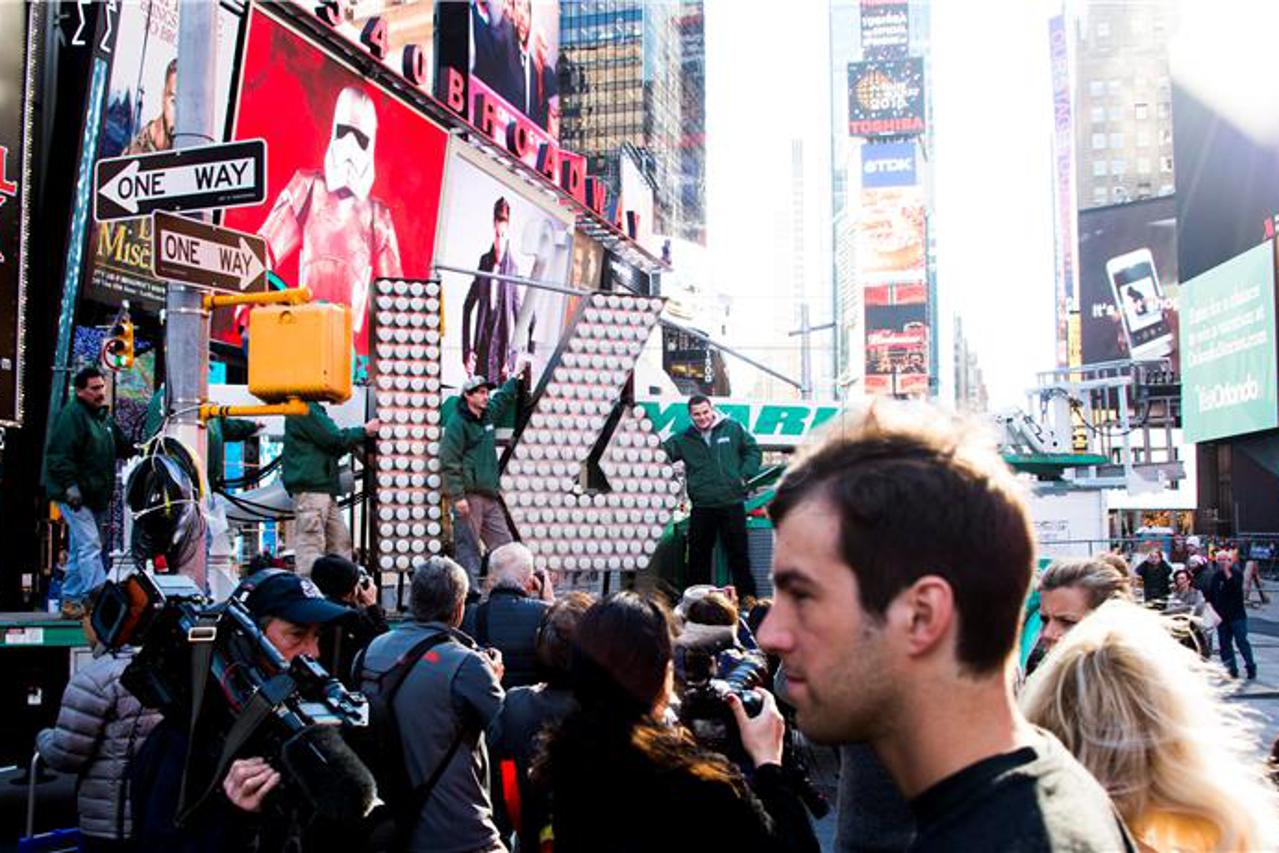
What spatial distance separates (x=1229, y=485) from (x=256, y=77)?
173 feet

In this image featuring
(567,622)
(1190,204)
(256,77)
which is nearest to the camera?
(567,622)

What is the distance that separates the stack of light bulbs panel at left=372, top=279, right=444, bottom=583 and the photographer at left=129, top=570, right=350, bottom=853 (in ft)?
18.3

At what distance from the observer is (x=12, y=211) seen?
1148 centimetres

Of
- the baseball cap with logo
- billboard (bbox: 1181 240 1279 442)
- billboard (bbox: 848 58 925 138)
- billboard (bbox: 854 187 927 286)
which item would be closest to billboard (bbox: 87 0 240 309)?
the baseball cap with logo

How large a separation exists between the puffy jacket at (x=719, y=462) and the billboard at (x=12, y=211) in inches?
246

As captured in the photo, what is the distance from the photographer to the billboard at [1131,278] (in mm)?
67500

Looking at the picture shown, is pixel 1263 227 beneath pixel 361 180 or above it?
above

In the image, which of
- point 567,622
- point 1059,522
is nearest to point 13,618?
point 567,622

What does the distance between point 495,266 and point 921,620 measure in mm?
27624

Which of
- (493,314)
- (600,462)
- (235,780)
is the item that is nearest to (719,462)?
(600,462)

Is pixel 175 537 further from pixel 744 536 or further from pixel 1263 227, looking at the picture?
pixel 1263 227

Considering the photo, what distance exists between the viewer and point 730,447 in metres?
10.8

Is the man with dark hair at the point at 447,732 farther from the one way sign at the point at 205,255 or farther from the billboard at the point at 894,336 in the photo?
the billboard at the point at 894,336

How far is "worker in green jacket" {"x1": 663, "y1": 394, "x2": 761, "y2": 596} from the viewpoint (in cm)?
1084
